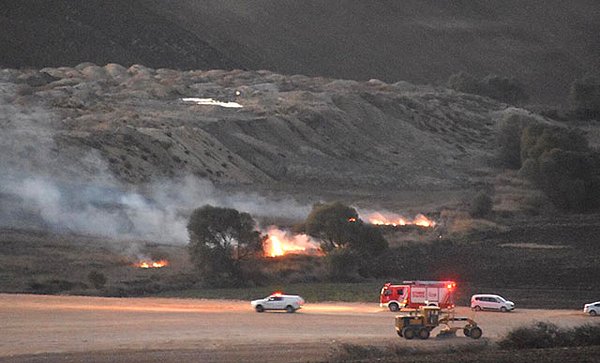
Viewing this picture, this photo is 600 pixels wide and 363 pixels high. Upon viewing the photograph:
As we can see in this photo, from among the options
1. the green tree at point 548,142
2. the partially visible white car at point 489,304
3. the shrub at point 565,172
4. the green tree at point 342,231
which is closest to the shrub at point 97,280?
the green tree at point 342,231

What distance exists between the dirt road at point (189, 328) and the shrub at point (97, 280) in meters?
5.24

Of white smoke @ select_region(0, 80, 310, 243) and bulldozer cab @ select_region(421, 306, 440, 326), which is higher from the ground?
white smoke @ select_region(0, 80, 310, 243)

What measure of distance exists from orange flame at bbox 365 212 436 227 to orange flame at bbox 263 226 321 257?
1401cm

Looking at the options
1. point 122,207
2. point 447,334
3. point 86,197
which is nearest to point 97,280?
point 122,207

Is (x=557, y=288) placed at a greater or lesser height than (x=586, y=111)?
lesser

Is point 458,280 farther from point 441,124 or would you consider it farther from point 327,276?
point 441,124

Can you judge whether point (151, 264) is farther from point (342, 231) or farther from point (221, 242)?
point (342, 231)

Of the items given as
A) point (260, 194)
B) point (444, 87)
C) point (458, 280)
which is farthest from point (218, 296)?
point (444, 87)

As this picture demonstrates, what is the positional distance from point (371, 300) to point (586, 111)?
141442 mm

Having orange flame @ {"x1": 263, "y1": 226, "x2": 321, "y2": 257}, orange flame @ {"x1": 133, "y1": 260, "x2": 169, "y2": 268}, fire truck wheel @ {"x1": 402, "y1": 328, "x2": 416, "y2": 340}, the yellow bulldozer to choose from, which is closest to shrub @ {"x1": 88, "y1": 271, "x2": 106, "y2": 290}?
orange flame @ {"x1": 133, "y1": 260, "x2": 169, "y2": 268}

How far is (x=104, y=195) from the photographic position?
87688mm

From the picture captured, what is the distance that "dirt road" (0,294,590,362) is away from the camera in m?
36.7

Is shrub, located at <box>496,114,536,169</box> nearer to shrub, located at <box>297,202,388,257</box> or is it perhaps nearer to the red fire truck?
shrub, located at <box>297,202,388,257</box>

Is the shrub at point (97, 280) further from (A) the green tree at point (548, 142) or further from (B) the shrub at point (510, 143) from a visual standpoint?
(B) the shrub at point (510, 143)
